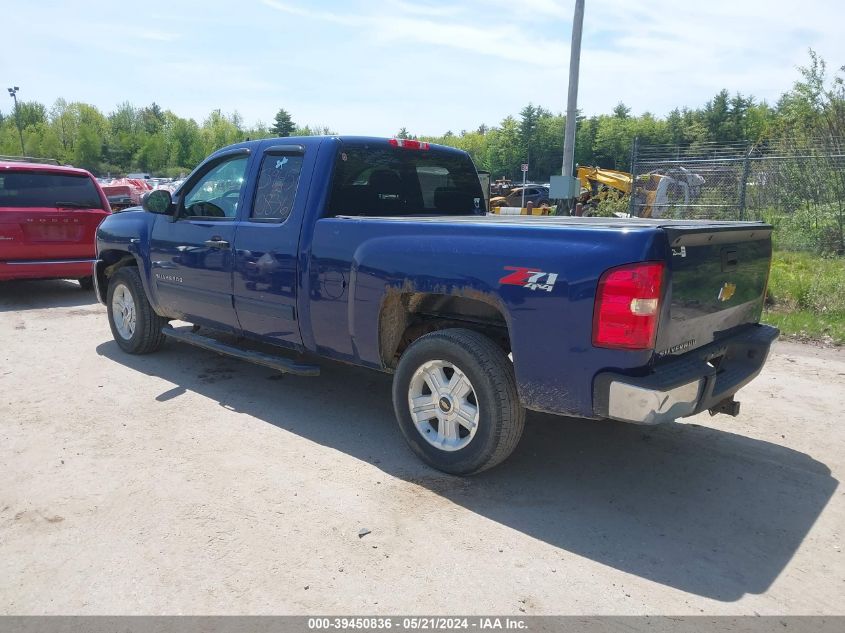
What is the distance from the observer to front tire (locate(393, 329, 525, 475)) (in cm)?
350

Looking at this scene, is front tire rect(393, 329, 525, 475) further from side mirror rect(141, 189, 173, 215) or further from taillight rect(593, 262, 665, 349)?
side mirror rect(141, 189, 173, 215)

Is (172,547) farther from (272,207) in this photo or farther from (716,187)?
(716,187)

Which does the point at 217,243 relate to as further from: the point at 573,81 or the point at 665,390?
the point at 573,81

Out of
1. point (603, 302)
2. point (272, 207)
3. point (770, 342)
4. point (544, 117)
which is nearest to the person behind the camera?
point (603, 302)

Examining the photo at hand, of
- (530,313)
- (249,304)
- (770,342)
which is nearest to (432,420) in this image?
(530,313)

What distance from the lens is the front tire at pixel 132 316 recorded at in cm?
615

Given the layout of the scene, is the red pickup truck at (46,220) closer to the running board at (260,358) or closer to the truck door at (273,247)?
the running board at (260,358)

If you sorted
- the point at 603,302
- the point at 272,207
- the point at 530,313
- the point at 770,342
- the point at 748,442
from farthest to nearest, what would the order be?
the point at 272,207 < the point at 748,442 < the point at 770,342 < the point at 530,313 < the point at 603,302

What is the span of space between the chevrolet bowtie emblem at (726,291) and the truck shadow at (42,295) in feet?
27.7

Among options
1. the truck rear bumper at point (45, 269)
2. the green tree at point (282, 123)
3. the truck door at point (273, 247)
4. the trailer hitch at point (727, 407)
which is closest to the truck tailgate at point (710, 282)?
the trailer hitch at point (727, 407)

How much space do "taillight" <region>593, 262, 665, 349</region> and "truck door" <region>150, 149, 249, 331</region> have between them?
9.87 ft

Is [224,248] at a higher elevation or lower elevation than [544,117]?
lower

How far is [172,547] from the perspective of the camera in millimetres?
3066

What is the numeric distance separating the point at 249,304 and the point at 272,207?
74 centimetres
